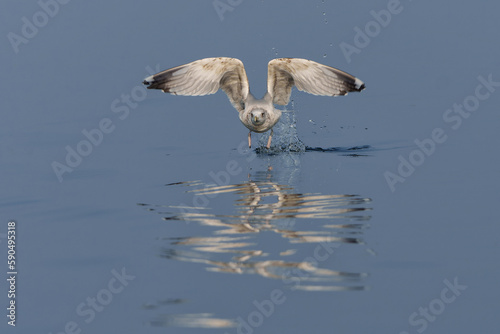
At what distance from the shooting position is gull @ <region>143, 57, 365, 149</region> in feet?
49.3

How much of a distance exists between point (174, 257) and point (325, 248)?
187cm

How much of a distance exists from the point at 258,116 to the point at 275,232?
3903 millimetres

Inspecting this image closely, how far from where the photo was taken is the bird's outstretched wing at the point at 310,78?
49.4 ft

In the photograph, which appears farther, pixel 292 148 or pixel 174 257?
pixel 292 148

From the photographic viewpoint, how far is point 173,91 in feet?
51.1

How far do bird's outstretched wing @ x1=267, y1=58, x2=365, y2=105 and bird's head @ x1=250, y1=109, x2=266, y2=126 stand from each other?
89 centimetres

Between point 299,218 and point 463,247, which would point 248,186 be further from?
point 463,247

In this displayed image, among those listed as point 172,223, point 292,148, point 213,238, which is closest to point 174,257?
point 213,238

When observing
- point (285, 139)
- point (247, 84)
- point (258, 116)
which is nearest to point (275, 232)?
point (258, 116)

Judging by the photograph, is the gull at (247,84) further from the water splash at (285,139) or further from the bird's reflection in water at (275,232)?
the bird's reflection in water at (275,232)

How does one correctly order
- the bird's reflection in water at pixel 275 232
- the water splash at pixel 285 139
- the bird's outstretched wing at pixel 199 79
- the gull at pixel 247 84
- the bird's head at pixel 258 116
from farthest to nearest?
the water splash at pixel 285 139, the bird's outstretched wing at pixel 199 79, the gull at pixel 247 84, the bird's head at pixel 258 116, the bird's reflection in water at pixel 275 232

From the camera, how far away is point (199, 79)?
15555 millimetres

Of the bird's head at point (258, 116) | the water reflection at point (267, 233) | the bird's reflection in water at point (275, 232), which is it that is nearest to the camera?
the water reflection at point (267, 233)

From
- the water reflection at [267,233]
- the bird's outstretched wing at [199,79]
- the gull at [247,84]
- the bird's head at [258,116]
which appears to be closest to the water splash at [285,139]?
the gull at [247,84]
